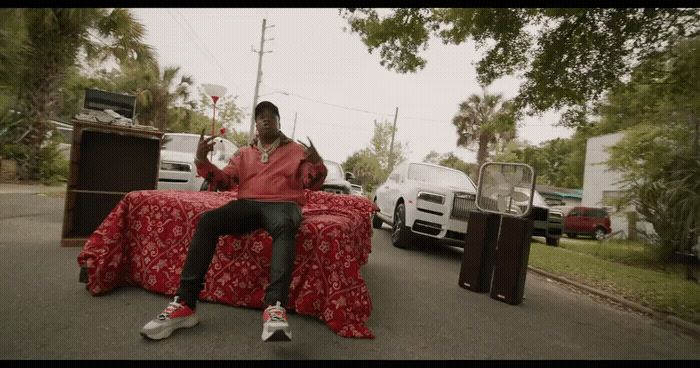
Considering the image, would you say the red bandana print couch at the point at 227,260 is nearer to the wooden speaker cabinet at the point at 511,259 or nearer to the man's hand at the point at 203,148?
the man's hand at the point at 203,148

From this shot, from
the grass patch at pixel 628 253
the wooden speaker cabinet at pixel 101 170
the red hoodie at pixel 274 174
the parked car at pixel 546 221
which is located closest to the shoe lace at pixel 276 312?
the red hoodie at pixel 274 174

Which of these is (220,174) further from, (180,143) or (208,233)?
(180,143)

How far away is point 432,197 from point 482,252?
185 cm

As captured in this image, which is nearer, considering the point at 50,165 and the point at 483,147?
the point at 50,165

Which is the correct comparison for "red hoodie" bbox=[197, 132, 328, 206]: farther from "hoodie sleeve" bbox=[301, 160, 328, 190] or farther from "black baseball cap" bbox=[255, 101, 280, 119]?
Answer: "black baseball cap" bbox=[255, 101, 280, 119]

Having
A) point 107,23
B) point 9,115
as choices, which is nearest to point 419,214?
point 107,23

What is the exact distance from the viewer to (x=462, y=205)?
6.13 metres

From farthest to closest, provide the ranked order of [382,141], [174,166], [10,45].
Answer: [382,141] < [10,45] < [174,166]

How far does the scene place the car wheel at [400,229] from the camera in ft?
21.7

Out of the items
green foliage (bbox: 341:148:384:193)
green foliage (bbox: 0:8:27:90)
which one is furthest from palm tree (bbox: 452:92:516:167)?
green foliage (bbox: 0:8:27:90)

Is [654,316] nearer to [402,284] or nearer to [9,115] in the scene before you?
[402,284]

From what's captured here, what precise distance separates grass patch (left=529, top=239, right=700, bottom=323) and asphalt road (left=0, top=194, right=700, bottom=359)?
2.45ft

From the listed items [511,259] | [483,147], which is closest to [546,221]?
[511,259]

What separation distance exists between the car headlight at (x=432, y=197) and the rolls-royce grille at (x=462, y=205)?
7.8 inches
